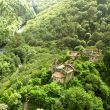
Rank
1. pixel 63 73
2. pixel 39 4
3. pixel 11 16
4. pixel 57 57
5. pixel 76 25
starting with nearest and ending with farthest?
pixel 63 73
pixel 57 57
pixel 76 25
pixel 11 16
pixel 39 4

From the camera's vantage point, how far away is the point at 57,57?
234 ft

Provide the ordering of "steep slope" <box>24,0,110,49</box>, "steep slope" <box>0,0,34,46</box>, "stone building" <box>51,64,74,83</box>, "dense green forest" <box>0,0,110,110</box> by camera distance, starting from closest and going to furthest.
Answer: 1. "dense green forest" <box>0,0,110,110</box>
2. "stone building" <box>51,64,74,83</box>
3. "steep slope" <box>24,0,110,49</box>
4. "steep slope" <box>0,0,34,46</box>

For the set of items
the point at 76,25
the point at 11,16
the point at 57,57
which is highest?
the point at 57,57

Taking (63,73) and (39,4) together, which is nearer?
(63,73)

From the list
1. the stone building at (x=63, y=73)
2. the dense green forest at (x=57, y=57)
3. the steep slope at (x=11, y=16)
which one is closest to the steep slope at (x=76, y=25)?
the dense green forest at (x=57, y=57)

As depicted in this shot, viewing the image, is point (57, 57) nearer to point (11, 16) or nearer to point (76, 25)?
point (76, 25)

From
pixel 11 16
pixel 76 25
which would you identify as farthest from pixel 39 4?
pixel 76 25

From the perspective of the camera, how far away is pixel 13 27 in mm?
123625

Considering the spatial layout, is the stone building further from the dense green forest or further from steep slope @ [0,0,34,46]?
steep slope @ [0,0,34,46]

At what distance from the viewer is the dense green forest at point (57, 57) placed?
1941 inches

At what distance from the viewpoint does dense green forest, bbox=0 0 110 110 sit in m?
49.3

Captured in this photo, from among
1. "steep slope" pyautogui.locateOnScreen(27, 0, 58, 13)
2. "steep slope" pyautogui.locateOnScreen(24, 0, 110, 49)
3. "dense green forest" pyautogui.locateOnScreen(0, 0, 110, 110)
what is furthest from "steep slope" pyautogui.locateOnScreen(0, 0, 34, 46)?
"steep slope" pyautogui.locateOnScreen(27, 0, 58, 13)

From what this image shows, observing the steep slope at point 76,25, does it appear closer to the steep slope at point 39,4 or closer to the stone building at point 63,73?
the stone building at point 63,73

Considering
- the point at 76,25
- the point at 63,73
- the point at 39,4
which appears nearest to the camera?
the point at 63,73
